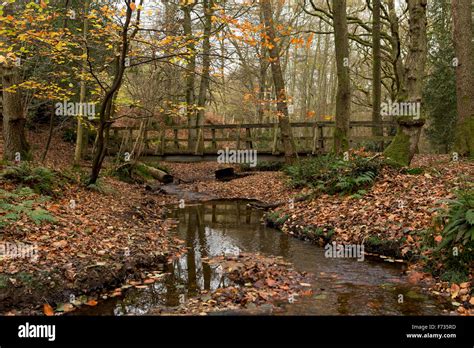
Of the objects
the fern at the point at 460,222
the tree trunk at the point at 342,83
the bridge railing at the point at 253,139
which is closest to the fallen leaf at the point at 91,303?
the fern at the point at 460,222

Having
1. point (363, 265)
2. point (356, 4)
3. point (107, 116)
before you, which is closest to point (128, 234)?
point (107, 116)

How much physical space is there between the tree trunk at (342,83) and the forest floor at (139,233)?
2673mm

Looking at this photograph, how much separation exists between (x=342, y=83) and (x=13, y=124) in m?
10.3

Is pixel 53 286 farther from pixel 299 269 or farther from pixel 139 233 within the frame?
pixel 299 269

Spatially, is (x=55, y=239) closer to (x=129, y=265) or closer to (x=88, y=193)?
(x=129, y=265)

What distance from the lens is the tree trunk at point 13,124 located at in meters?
10.7

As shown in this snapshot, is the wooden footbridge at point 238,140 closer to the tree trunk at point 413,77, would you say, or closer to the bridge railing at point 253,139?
the bridge railing at point 253,139

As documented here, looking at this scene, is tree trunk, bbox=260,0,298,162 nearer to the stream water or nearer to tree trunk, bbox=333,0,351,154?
tree trunk, bbox=333,0,351,154

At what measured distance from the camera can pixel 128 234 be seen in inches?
321

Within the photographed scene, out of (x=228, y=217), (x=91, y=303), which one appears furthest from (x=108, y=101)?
(x=91, y=303)

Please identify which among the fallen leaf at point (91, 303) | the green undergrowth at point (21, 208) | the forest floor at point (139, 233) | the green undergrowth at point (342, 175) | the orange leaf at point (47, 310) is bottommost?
the fallen leaf at point (91, 303)

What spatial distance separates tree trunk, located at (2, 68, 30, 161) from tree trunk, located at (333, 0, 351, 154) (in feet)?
32.5

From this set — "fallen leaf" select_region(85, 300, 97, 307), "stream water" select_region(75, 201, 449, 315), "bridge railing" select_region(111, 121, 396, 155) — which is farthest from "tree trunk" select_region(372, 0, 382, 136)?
"fallen leaf" select_region(85, 300, 97, 307)

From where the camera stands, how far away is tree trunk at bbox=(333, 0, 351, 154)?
13539 mm
